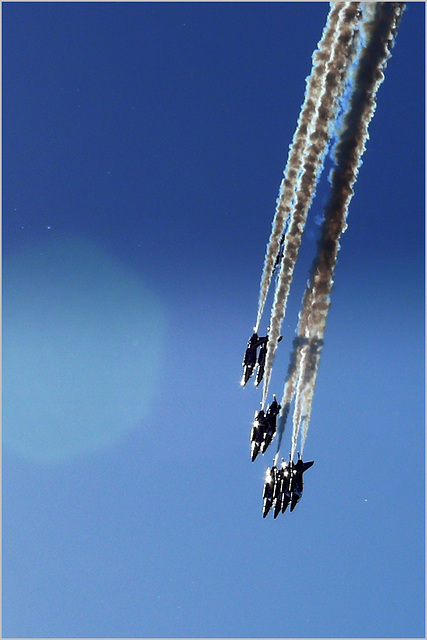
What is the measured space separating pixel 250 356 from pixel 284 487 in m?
5.69

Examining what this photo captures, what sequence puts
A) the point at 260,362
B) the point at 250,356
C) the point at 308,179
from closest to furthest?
the point at 308,179 < the point at 260,362 < the point at 250,356

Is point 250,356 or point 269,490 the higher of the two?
point 250,356

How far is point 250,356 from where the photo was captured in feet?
71.7

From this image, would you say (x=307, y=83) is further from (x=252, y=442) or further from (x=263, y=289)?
(x=252, y=442)

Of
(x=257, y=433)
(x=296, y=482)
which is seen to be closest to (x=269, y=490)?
(x=296, y=482)

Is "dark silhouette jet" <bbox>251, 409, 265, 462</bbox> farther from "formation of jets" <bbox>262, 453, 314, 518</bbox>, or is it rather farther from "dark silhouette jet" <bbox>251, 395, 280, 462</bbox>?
"formation of jets" <bbox>262, 453, 314, 518</bbox>

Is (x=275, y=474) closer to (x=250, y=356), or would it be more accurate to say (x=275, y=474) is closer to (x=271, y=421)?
(x=271, y=421)

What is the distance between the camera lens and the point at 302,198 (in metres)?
14.2

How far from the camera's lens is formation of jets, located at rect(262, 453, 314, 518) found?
64.9 ft

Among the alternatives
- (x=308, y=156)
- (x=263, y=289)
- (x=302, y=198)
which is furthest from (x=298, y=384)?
(x=308, y=156)

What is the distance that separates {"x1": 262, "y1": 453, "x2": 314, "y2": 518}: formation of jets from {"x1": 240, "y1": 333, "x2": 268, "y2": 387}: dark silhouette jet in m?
4.25

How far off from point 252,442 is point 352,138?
13.3 meters

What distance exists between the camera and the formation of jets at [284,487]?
19781 mm

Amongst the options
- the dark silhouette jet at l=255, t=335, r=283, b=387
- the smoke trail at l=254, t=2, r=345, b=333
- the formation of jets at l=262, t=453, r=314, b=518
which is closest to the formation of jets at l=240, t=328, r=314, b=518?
the formation of jets at l=262, t=453, r=314, b=518
